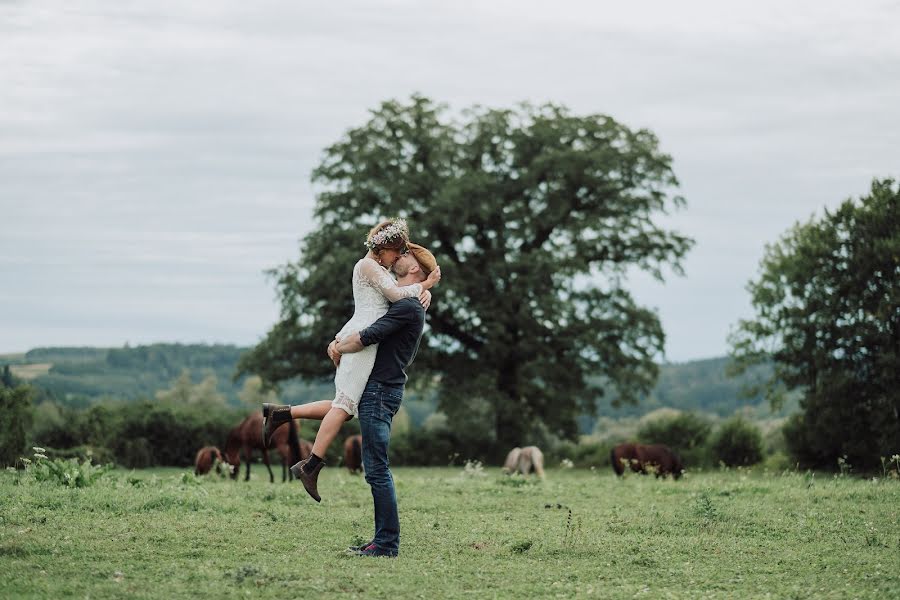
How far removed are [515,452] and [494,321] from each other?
35.0 feet

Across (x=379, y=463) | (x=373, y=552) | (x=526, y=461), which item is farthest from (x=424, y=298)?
(x=526, y=461)

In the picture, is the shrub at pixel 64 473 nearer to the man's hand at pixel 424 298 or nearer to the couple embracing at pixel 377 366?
the couple embracing at pixel 377 366

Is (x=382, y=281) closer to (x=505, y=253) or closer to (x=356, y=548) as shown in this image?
(x=356, y=548)

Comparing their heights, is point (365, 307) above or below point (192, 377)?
above

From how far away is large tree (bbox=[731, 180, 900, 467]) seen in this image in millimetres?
23609

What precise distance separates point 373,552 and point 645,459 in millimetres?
13514

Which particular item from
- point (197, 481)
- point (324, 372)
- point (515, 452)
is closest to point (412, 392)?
point (324, 372)

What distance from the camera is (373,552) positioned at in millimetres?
7859

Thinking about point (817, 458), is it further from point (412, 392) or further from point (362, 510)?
point (362, 510)

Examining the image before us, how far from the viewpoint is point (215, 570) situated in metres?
7.06

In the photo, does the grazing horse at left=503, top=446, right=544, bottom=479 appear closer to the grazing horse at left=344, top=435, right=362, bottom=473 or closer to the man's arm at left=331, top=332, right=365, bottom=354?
the grazing horse at left=344, top=435, right=362, bottom=473

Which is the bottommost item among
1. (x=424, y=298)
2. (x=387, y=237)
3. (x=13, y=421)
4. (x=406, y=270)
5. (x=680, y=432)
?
(x=680, y=432)

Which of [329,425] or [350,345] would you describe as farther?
[329,425]

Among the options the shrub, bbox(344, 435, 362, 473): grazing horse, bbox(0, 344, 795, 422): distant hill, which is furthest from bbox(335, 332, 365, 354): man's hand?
bbox(0, 344, 795, 422): distant hill
